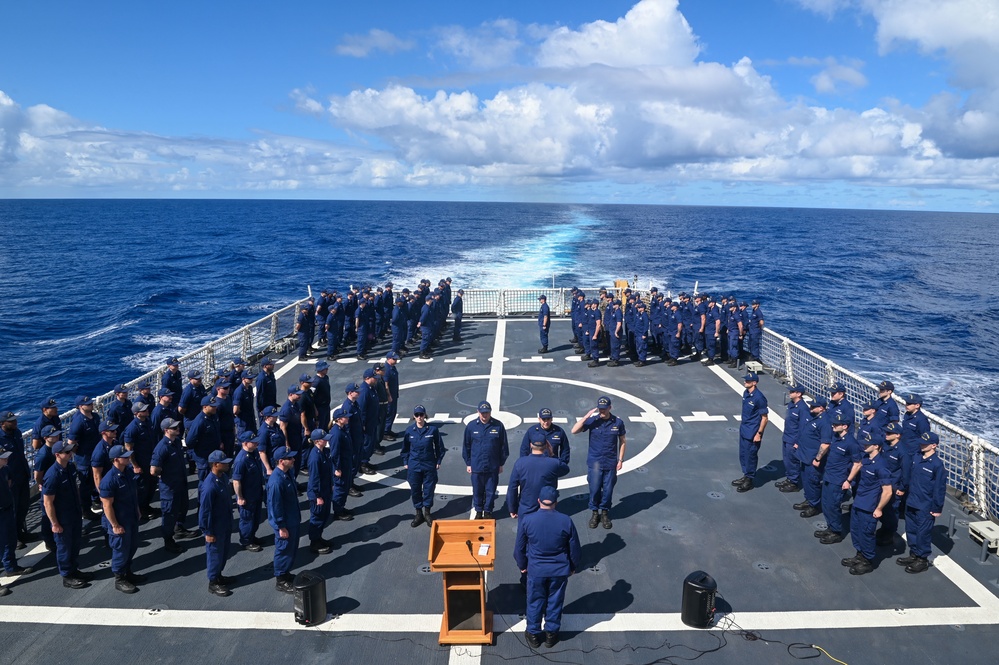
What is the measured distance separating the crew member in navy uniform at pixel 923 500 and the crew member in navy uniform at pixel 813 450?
1227mm

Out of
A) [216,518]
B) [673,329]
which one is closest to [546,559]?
[216,518]

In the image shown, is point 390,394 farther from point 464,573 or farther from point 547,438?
point 464,573

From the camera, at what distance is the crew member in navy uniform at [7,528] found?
24.3ft

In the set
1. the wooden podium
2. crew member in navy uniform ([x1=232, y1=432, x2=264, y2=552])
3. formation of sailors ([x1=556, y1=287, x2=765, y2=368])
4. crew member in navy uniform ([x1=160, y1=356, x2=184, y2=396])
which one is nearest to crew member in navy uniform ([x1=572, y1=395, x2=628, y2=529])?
the wooden podium

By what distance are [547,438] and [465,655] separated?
3.06m

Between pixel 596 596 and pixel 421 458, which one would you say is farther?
pixel 421 458

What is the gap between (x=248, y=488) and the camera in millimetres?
7879

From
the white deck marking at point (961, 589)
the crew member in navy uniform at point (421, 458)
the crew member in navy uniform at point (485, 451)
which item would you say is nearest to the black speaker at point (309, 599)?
the crew member in navy uniform at point (421, 458)

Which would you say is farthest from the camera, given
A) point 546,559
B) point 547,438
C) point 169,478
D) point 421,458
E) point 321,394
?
point 321,394

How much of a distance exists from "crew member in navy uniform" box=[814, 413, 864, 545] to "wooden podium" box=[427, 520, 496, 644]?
4891 mm

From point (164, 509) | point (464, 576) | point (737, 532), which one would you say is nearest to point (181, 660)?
point (164, 509)

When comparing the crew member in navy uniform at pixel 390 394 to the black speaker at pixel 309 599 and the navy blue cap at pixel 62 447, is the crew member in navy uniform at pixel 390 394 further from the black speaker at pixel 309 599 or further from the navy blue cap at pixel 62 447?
the navy blue cap at pixel 62 447

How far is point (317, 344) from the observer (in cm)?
2028

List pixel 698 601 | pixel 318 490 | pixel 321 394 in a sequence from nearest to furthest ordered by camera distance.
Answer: pixel 698 601 < pixel 318 490 < pixel 321 394
